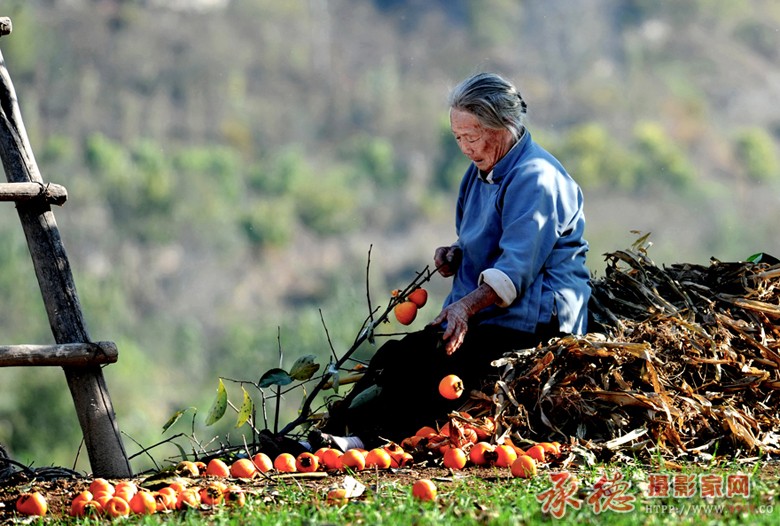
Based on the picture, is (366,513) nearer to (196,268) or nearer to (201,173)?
(196,268)

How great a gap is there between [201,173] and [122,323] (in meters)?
11.6

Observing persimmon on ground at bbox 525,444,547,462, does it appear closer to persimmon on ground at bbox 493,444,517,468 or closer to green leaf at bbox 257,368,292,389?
persimmon on ground at bbox 493,444,517,468

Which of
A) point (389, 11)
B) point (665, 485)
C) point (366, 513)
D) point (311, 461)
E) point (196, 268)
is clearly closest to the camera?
point (366, 513)

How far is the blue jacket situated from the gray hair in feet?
0.44

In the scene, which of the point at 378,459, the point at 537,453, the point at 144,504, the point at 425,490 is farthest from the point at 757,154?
the point at 144,504

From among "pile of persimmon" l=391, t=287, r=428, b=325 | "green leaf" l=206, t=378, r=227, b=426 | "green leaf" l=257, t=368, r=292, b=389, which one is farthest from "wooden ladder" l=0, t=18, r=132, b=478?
"pile of persimmon" l=391, t=287, r=428, b=325

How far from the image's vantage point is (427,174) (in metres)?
54.5

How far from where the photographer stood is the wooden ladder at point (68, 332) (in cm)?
426

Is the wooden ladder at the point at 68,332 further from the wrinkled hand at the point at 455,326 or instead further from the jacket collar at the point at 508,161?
the jacket collar at the point at 508,161

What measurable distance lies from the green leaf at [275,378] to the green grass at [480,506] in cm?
73

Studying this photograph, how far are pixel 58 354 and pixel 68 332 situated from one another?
0.53 feet

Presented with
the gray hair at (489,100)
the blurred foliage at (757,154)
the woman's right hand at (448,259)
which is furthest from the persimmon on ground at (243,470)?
the blurred foliage at (757,154)

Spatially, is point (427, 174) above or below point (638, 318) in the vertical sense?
above

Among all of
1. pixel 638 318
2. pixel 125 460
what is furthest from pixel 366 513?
pixel 638 318
